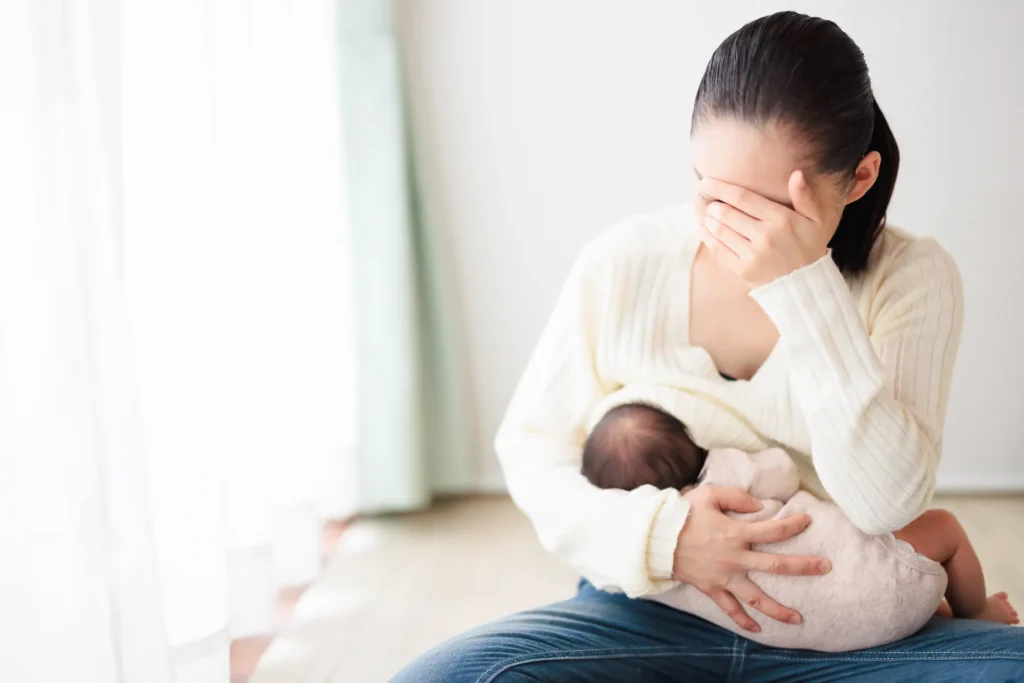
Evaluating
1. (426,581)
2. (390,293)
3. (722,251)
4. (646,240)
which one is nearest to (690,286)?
(646,240)

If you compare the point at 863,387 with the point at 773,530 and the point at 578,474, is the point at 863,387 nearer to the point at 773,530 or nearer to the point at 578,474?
the point at 773,530

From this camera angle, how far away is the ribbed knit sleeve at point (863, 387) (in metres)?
1.04

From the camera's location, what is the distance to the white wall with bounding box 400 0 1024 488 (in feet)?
6.90

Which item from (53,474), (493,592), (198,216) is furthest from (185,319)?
(493,592)

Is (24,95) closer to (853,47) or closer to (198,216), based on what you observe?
(198,216)

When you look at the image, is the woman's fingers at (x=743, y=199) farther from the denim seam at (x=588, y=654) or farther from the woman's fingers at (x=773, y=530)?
the denim seam at (x=588, y=654)

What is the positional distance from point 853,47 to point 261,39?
3.53 ft

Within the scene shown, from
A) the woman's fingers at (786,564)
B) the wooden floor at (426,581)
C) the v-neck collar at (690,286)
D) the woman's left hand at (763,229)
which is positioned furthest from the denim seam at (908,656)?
the wooden floor at (426,581)

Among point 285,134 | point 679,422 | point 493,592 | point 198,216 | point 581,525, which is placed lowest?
point 493,592

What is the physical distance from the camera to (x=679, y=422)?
47.4 inches

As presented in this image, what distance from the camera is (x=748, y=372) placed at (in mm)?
1293

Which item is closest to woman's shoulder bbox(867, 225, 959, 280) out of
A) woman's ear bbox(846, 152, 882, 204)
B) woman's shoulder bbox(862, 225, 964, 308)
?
woman's shoulder bbox(862, 225, 964, 308)

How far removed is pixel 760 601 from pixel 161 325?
0.85 metres

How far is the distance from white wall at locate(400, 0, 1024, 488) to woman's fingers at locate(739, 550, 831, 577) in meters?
1.28
